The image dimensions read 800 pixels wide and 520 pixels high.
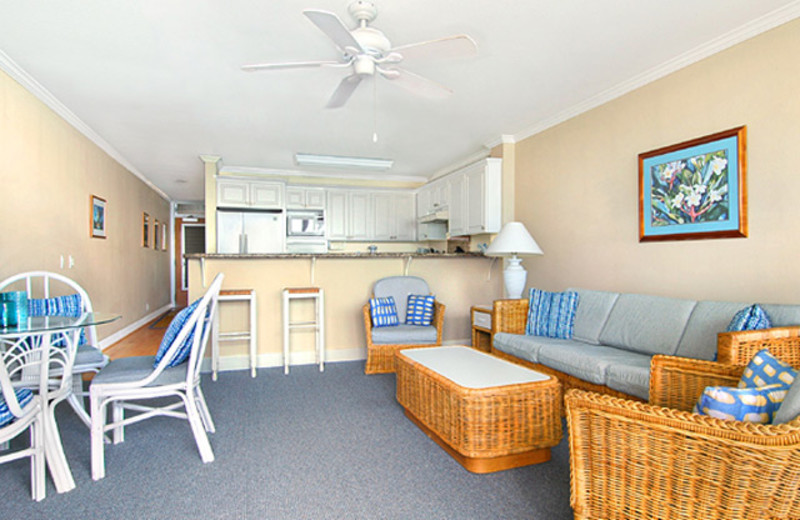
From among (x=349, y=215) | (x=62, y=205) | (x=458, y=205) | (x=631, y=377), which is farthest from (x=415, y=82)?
(x=349, y=215)

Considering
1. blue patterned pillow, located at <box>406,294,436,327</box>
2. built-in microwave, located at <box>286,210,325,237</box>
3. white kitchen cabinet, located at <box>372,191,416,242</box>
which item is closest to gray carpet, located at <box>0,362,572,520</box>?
blue patterned pillow, located at <box>406,294,436,327</box>

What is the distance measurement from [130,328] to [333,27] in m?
6.12

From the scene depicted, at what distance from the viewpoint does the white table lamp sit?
3.78 m

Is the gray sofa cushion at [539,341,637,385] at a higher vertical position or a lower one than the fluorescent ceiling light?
lower

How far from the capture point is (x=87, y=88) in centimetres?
339

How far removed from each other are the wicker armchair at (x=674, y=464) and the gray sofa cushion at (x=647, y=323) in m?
1.56

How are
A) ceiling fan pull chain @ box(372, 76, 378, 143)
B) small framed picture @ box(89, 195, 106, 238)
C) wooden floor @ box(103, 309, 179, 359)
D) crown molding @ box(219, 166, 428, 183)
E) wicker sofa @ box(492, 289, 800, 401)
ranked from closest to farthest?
wicker sofa @ box(492, 289, 800, 401), ceiling fan pull chain @ box(372, 76, 378, 143), small framed picture @ box(89, 195, 106, 238), wooden floor @ box(103, 309, 179, 359), crown molding @ box(219, 166, 428, 183)

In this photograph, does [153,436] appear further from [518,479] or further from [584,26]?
[584,26]

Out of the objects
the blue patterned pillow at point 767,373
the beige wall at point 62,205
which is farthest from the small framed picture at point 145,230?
the blue patterned pillow at point 767,373

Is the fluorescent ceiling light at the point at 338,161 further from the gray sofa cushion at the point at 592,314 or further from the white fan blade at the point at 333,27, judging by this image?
the white fan blade at the point at 333,27

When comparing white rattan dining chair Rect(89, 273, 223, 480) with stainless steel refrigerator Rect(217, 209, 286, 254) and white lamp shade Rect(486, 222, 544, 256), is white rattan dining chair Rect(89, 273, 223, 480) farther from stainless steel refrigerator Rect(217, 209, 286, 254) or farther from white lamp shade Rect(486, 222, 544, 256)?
stainless steel refrigerator Rect(217, 209, 286, 254)

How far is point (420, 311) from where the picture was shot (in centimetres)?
416

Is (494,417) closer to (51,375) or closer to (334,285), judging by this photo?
(51,375)

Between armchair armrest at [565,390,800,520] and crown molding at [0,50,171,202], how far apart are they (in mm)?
4050
